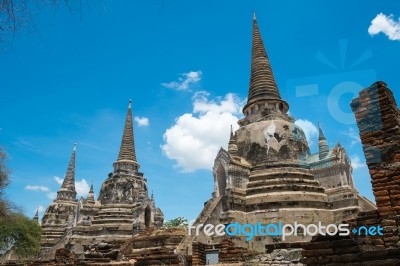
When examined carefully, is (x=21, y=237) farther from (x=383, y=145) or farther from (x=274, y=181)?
(x=383, y=145)

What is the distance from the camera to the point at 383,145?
691 cm

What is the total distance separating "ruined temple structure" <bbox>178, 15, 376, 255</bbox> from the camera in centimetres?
2264

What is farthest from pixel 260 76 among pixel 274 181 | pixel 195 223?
pixel 195 223

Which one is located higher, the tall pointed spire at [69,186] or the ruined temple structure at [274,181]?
the tall pointed spire at [69,186]

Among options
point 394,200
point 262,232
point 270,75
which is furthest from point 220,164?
point 394,200

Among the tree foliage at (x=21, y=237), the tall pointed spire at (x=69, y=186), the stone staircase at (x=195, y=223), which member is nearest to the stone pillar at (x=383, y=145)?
the stone staircase at (x=195, y=223)

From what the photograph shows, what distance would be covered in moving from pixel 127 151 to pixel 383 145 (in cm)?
3827

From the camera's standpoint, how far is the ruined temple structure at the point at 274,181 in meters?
22.6

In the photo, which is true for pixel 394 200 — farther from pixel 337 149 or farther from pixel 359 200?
pixel 337 149

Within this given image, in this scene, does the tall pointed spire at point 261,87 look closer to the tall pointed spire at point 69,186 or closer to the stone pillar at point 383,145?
the stone pillar at point 383,145

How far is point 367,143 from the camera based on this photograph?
7152 mm

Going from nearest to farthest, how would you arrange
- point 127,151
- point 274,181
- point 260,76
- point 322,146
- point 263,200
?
point 263,200 < point 274,181 < point 322,146 < point 260,76 < point 127,151

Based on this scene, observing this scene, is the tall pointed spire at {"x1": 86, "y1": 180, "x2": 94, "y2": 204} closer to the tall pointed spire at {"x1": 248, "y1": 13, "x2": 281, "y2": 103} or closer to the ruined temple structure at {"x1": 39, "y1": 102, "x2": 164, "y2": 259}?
the ruined temple structure at {"x1": 39, "y1": 102, "x2": 164, "y2": 259}

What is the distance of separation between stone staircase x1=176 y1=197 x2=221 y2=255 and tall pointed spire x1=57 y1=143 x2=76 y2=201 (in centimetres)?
3245
